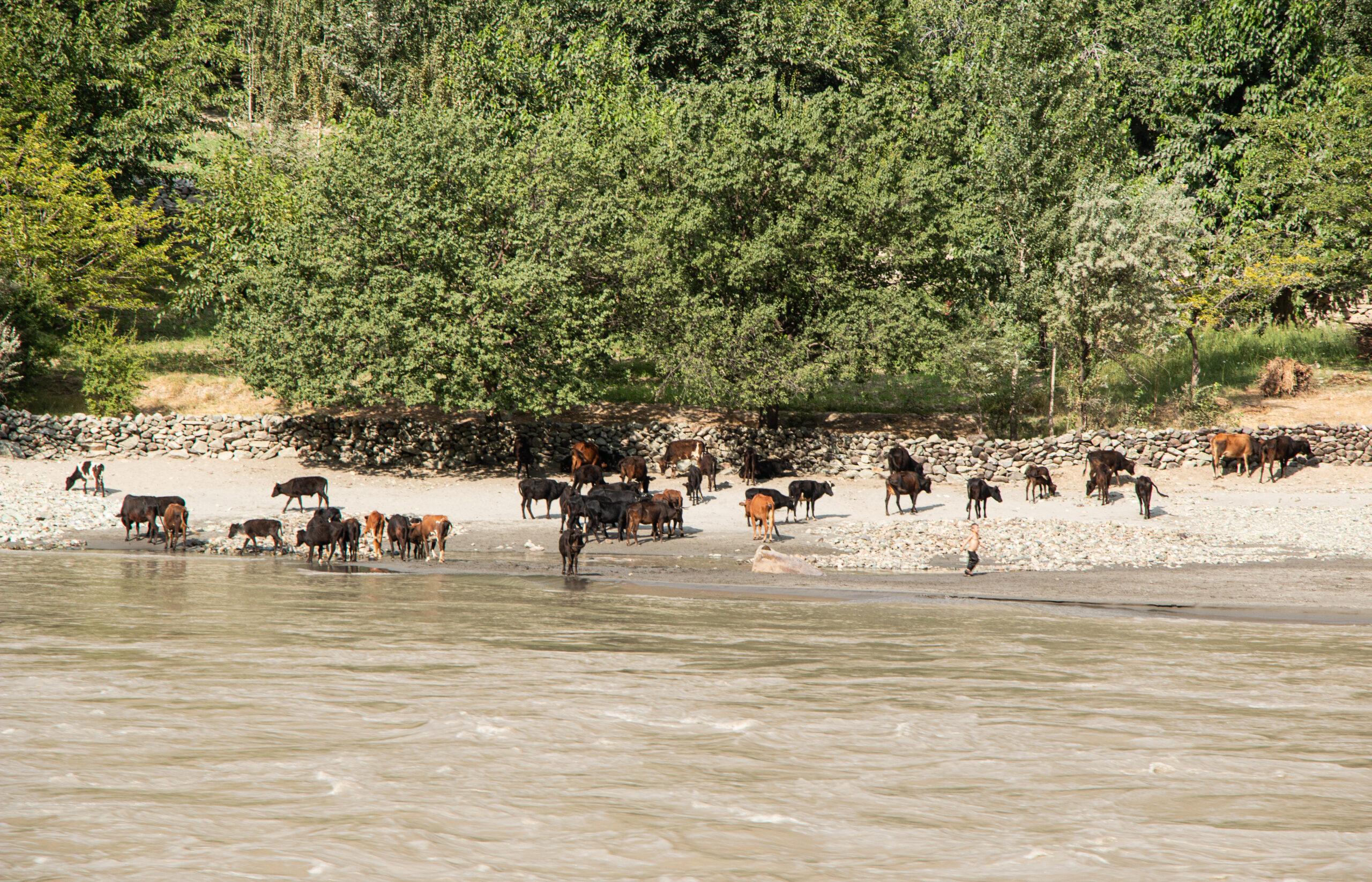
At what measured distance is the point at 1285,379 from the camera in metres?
35.8

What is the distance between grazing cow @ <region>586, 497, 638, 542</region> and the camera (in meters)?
22.6

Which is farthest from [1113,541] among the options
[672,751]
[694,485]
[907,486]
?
[672,751]

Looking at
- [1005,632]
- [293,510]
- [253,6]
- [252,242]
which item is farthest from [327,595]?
[253,6]

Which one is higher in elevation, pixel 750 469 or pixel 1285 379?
pixel 1285 379

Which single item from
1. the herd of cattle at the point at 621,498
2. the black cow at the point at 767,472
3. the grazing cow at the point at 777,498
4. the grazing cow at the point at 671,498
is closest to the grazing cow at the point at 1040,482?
the herd of cattle at the point at 621,498

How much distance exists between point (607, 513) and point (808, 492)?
5060 mm

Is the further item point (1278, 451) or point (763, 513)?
point (1278, 451)

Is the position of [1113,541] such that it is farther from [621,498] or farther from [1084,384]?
[1084,384]

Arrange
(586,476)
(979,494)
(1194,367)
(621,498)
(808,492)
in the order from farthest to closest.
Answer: (1194,367)
(586,476)
(808,492)
(979,494)
(621,498)

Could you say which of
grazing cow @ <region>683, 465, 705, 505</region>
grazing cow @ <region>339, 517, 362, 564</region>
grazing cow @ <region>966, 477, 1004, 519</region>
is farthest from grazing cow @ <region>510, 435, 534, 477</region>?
grazing cow @ <region>966, 477, 1004, 519</region>

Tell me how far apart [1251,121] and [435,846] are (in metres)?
44.5

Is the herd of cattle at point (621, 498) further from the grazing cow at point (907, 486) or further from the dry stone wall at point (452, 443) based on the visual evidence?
the dry stone wall at point (452, 443)

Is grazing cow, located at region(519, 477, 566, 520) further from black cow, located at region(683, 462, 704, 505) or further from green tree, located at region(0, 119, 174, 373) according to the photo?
green tree, located at region(0, 119, 174, 373)

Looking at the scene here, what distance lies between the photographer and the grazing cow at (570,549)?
1831 cm
